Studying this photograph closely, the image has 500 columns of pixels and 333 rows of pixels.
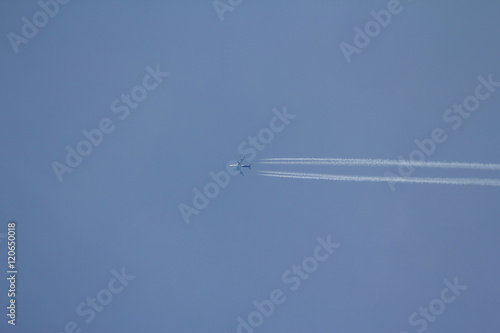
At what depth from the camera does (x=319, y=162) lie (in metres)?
17.7

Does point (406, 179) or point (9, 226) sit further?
point (9, 226)

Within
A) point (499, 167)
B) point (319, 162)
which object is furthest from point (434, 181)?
point (319, 162)

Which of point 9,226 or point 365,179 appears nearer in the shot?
point 365,179

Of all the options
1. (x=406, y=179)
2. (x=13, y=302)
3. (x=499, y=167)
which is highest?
(x=13, y=302)

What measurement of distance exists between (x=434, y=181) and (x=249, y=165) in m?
6.78

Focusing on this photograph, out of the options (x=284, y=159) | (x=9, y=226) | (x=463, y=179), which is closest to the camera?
(x=463, y=179)

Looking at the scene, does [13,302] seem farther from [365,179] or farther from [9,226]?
[365,179]

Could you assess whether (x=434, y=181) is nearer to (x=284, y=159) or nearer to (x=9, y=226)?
(x=284, y=159)

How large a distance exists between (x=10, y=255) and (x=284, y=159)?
11703 millimetres

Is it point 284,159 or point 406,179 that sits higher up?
point 284,159

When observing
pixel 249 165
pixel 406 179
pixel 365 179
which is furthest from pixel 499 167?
pixel 249 165

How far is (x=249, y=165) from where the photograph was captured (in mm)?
18000

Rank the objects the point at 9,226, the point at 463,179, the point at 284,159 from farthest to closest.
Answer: the point at 9,226 → the point at 284,159 → the point at 463,179

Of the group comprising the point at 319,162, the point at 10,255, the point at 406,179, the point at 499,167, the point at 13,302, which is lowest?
the point at 499,167
